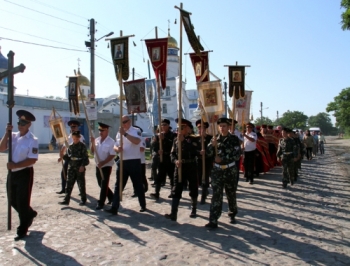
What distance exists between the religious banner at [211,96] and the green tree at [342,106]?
179 feet

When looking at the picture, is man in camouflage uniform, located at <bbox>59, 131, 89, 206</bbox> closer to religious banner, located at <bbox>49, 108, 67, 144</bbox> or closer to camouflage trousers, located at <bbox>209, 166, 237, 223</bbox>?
religious banner, located at <bbox>49, 108, 67, 144</bbox>

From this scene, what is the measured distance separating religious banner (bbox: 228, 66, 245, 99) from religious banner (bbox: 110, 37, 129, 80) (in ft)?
9.42

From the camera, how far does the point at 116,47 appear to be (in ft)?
25.4

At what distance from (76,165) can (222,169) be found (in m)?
3.41

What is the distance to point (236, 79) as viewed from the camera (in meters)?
9.51

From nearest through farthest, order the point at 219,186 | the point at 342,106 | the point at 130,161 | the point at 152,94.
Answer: the point at 219,186 < the point at 130,161 < the point at 152,94 < the point at 342,106

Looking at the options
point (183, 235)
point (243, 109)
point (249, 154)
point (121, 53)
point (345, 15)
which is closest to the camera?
point (183, 235)

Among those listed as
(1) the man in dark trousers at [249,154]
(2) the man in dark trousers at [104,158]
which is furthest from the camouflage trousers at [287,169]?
(2) the man in dark trousers at [104,158]

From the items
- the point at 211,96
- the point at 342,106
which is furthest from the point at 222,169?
the point at 342,106

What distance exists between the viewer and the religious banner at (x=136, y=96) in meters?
8.96

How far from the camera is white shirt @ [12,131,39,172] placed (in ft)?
18.8

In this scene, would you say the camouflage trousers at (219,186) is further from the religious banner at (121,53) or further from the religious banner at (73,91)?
the religious banner at (73,91)

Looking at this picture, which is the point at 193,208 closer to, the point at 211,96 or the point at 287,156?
the point at 211,96

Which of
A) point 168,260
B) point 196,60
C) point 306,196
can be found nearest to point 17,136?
point 168,260
